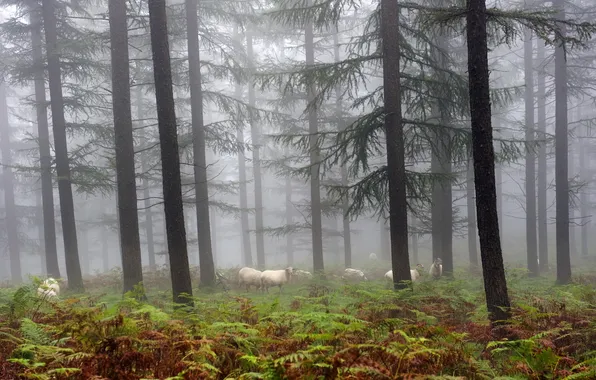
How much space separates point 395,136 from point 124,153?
7.95 metres

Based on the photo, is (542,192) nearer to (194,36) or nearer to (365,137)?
(365,137)

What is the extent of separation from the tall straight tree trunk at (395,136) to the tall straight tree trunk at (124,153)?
7521 mm

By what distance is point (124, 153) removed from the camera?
12242 mm

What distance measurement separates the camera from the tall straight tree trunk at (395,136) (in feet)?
33.3

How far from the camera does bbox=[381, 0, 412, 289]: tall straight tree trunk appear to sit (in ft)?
33.3

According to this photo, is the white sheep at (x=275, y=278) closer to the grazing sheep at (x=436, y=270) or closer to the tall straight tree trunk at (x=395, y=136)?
the grazing sheep at (x=436, y=270)

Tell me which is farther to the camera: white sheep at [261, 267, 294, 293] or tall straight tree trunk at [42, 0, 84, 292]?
white sheep at [261, 267, 294, 293]

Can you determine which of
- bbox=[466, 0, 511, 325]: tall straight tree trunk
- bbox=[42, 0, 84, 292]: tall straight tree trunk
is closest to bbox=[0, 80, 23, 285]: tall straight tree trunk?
bbox=[42, 0, 84, 292]: tall straight tree trunk

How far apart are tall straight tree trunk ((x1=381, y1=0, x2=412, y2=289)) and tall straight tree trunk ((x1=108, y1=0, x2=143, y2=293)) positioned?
7521mm

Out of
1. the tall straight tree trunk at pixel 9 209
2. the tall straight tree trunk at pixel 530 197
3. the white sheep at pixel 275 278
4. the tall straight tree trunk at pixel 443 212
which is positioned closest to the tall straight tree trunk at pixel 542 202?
the tall straight tree trunk at pixel 530 197

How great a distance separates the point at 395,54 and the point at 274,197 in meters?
53.8

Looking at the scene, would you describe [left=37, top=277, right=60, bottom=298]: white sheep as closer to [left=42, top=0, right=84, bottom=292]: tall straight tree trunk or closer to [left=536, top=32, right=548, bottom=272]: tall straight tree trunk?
[left=42, top=0, right=84, bottom=292]: tall straight tree trunk

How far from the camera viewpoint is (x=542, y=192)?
26531mm

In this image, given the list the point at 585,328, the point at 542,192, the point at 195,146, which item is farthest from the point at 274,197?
the point at 585,328
